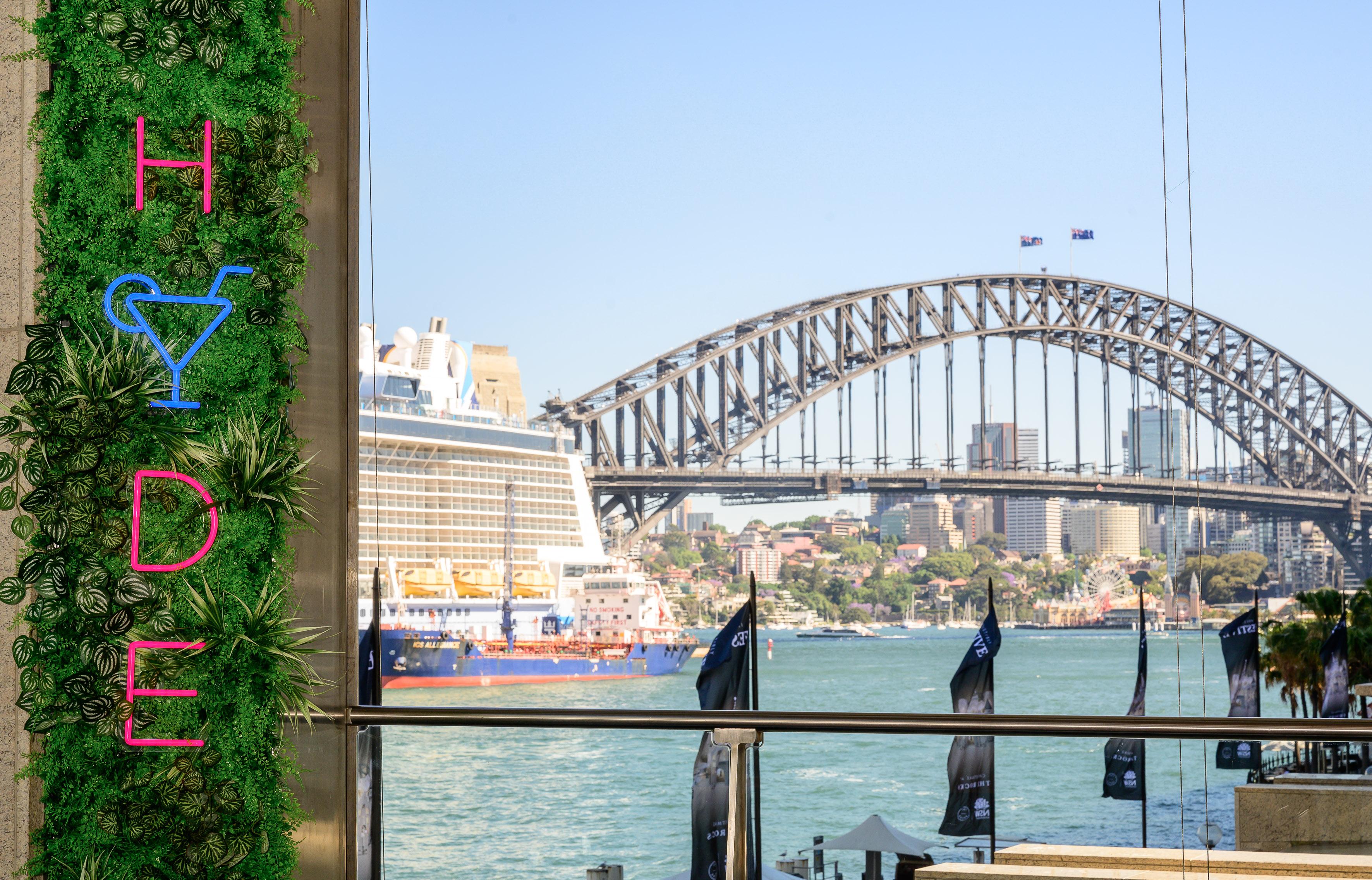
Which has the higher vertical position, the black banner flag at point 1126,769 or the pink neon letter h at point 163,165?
the pink neon letter h at point 163,165

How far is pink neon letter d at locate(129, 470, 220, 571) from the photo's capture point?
4.63 ft

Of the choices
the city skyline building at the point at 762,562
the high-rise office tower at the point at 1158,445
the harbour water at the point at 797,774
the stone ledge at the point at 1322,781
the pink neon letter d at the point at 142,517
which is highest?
the high-rise office tower at the point at 1158,445

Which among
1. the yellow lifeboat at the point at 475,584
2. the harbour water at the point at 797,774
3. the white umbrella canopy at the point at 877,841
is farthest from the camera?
the yellow lifeboat at the point at 475,584

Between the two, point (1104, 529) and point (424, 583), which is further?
point (1104, 529)

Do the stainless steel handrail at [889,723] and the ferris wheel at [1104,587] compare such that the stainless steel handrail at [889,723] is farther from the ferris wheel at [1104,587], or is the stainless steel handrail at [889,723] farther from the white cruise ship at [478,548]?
the ferris wheel at [1104,587]

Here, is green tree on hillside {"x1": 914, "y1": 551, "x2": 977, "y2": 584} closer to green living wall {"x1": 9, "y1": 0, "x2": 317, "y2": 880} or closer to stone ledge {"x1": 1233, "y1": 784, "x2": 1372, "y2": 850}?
stone ledge {"x1": 1233, "y1": 784, "x2": 1372, "y2": 850}

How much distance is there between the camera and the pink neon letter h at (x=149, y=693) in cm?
142

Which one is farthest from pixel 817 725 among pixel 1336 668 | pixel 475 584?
pixel 475 584

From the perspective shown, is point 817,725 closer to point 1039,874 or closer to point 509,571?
point 1039,874

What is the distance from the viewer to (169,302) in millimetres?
1431

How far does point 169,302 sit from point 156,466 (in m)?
0.19

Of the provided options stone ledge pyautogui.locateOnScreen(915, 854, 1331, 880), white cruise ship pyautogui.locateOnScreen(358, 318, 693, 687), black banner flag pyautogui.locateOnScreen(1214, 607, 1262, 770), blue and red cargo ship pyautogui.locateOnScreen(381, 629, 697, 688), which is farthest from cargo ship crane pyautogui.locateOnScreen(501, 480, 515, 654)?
stone ledge pyautogui.locateOnScreen(915, 854, 1331, 880)

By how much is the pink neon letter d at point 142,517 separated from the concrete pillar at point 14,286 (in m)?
0.15

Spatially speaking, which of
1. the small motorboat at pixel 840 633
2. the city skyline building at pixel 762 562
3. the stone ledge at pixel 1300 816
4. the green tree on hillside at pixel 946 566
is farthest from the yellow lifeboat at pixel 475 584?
the stone ledge at pixel 1300 816
